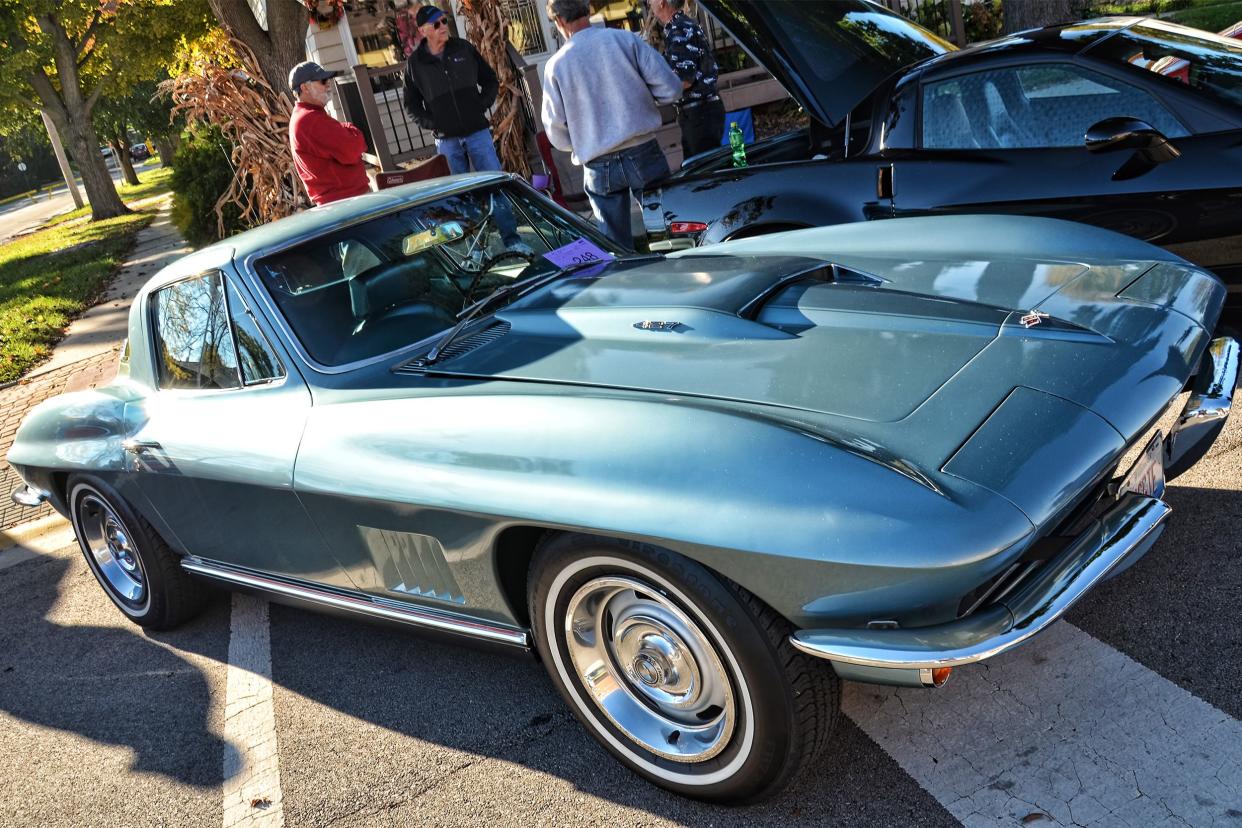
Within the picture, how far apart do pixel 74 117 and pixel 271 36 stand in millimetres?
18930

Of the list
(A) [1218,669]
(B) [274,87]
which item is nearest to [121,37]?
(B) [274,87]

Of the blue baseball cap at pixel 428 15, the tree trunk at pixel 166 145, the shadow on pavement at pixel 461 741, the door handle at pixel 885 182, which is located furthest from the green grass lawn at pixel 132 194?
the shadow on pavement at pixel 461 741

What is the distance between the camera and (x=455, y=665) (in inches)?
141

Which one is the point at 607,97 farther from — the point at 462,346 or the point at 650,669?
the point at 650,669

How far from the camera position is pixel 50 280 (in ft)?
50.6

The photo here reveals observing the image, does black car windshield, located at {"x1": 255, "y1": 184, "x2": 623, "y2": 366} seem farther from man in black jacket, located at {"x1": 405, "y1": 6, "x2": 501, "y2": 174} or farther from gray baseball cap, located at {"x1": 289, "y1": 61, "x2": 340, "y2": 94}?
man in black jacket, located at {"x1": 405, "y1": 6, "x2": 501, "y2": 174}

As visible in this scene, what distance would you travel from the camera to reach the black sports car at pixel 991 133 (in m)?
4.23

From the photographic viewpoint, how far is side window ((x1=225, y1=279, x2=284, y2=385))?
3.50m

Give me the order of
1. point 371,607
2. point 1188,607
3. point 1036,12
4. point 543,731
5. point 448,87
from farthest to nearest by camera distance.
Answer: point 1036,12 → point 448,87 → point 371,607 → point 543,731 → point 1188,607

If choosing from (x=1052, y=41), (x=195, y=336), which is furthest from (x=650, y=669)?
(x=1052, y=41)

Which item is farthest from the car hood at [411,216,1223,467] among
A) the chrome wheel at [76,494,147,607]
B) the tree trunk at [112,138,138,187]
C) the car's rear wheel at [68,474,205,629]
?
the tree trunk at [112,138,138,187]

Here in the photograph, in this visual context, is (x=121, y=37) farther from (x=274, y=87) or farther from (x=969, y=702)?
(x=969, y=702)

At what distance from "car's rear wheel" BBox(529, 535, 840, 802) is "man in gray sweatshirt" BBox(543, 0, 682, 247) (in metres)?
3.88

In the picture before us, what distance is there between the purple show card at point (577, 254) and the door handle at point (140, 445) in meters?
1.53
